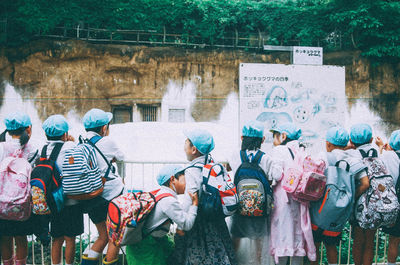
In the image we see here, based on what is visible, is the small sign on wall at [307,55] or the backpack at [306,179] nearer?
the backpack at [306,179]

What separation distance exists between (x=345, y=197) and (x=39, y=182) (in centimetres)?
277

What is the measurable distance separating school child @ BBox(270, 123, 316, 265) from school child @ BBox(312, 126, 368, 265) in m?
0.12

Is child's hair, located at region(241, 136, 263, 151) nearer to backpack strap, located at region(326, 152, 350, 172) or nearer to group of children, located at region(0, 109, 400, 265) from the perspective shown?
group of children, located at region(0, 109, 400, 265)

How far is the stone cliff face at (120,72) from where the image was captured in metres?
11.4

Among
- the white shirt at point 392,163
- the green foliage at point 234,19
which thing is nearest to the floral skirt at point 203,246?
the white shirt at point 392,163

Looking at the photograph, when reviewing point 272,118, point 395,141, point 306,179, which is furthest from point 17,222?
point 272,118

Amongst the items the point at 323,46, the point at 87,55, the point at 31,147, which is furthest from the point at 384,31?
the point at 31,147

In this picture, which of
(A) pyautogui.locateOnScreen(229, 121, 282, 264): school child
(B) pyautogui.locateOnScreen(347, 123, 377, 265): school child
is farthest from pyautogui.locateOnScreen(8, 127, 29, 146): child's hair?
(B) pyautogui.locateOnScreen(347, 123, 377, 265): school child

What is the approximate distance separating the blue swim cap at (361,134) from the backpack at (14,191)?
3213 millimetres

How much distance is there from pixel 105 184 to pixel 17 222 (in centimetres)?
93

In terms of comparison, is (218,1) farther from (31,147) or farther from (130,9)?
(31,147)

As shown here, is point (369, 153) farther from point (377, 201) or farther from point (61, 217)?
point (61, 217)

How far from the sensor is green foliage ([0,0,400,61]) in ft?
37.0

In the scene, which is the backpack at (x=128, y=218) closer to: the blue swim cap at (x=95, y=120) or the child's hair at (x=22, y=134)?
the blue swim cap at (x=95, y=120)
